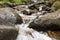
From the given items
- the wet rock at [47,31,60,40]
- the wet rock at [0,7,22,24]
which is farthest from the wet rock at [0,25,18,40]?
the wet rock at [47,31,60,40]

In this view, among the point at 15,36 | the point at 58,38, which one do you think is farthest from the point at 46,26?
the point at 15,36

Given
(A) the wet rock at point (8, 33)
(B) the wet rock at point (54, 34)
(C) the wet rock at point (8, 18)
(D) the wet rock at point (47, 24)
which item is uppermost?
(A) the wet rock at point (8, 33)

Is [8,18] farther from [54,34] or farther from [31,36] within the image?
[54,34]

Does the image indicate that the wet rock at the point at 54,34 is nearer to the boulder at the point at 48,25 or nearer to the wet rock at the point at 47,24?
the boulder at the point at 48,25

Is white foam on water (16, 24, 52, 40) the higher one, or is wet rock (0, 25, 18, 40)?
wet rock (0, 25, 18, 40)

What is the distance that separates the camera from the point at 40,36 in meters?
7.07

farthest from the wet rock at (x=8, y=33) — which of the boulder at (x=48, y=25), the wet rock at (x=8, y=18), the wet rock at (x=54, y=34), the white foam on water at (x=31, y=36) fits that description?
the boulder at (x=48, y=25)

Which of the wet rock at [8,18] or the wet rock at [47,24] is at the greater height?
the wet rock at [8,18]

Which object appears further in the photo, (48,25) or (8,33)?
(48,25)

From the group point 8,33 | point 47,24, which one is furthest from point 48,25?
point 8,33

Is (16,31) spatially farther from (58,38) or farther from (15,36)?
(58,38)

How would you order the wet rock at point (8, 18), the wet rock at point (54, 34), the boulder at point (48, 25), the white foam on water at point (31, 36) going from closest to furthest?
the white foam on water at point (31, 36), the wet rock at point (54, 34), the wet rock at point (8, 18), the boulder at point (48, 25)

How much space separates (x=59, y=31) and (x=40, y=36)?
92 centimetres

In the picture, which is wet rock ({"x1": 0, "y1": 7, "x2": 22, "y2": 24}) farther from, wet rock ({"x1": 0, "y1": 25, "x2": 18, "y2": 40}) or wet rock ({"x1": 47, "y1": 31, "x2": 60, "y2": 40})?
wet rock ({"x1": 0, "y1": 25, "x2": 18, "y2": 40})
